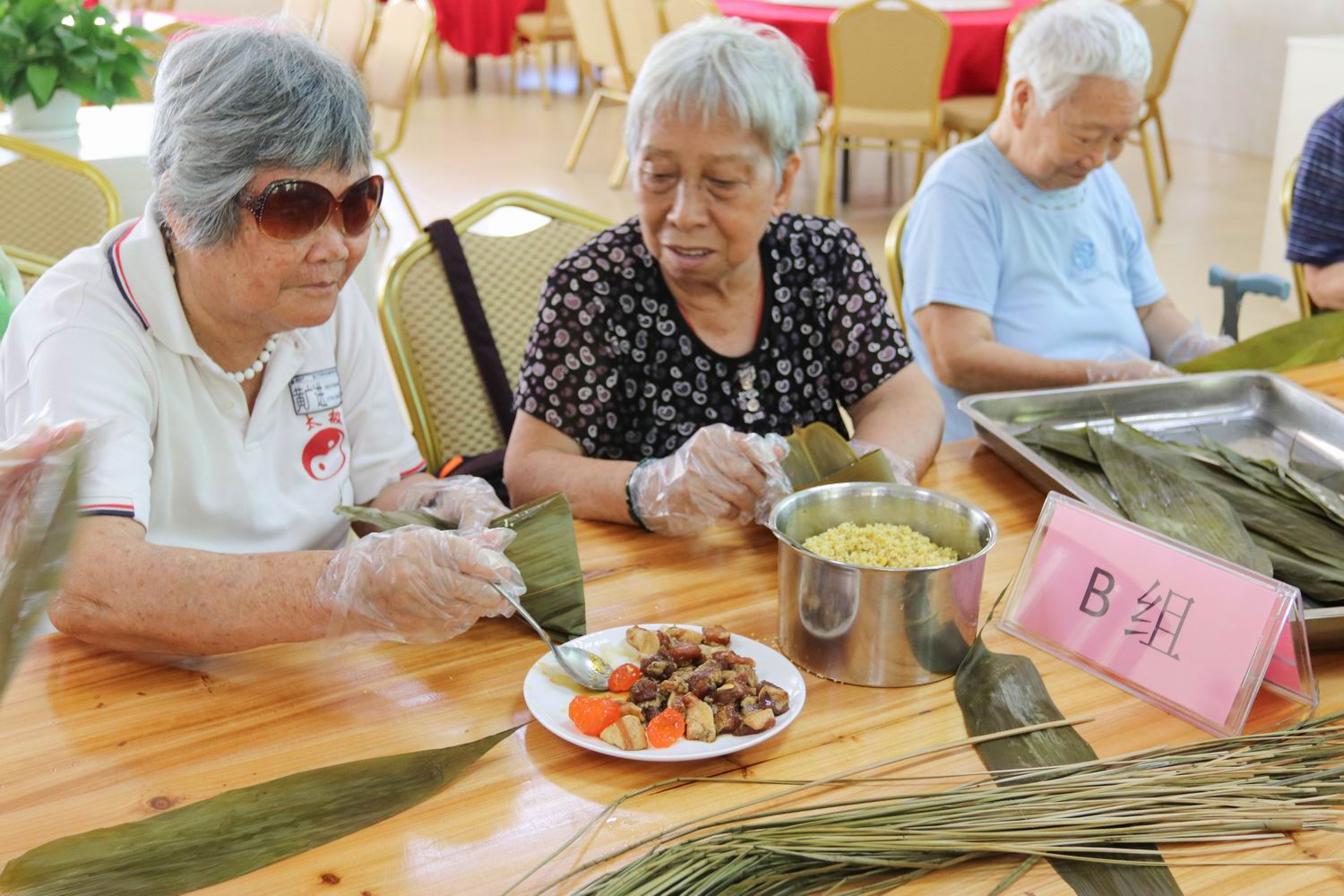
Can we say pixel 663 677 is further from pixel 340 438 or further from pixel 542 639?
pixel 340 438

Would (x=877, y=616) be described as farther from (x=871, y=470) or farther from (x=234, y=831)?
(x=234, y=831)

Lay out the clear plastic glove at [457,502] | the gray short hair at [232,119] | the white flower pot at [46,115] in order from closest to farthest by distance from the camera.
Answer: the gray short hair at [232,119] < the clear plastic glove at [457,502] < the white flower pot at [46,115]

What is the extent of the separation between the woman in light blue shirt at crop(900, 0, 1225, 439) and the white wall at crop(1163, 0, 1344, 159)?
18.5 ft

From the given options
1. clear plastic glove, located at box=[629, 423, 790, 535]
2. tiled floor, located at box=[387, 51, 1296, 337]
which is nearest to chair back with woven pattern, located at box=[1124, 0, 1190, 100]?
tiled floor, located at box=[387, 51, 1296, 337]

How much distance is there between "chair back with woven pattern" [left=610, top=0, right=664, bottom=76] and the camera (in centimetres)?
614

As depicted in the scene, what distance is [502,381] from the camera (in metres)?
2.24

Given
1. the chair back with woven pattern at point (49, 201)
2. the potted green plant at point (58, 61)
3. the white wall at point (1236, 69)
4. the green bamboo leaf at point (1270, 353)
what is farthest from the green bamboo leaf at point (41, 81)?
the white wall at point (1236, 69)

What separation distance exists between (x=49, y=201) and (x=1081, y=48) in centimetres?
201

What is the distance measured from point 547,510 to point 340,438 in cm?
42

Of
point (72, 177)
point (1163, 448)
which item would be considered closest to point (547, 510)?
point (1163, 448)

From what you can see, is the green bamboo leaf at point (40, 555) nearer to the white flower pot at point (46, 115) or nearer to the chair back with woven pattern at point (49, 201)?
the chair back with woven pattern at point (49, 201)

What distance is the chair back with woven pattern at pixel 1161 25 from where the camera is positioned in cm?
572

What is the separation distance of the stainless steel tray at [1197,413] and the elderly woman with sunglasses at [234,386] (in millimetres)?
774

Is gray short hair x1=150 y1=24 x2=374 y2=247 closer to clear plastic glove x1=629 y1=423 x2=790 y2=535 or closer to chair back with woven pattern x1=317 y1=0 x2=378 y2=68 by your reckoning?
clear plastic glove x1=629 y1=423 x2=790 y2=535
